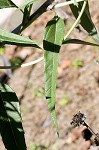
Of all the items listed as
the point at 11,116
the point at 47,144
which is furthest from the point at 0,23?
the point at 11,116

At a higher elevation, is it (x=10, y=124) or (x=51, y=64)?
(x=51, y=64)

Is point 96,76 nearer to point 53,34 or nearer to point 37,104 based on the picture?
point 37,104

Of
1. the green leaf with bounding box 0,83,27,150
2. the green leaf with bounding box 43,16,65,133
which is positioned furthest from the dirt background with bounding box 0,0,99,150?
the green leaf with bounding box 43,16,65,133

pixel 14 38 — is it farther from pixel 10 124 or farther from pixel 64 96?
pixel 64 96

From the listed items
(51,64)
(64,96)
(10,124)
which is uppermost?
(51,64)

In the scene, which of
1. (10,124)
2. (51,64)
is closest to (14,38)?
(51,64)
